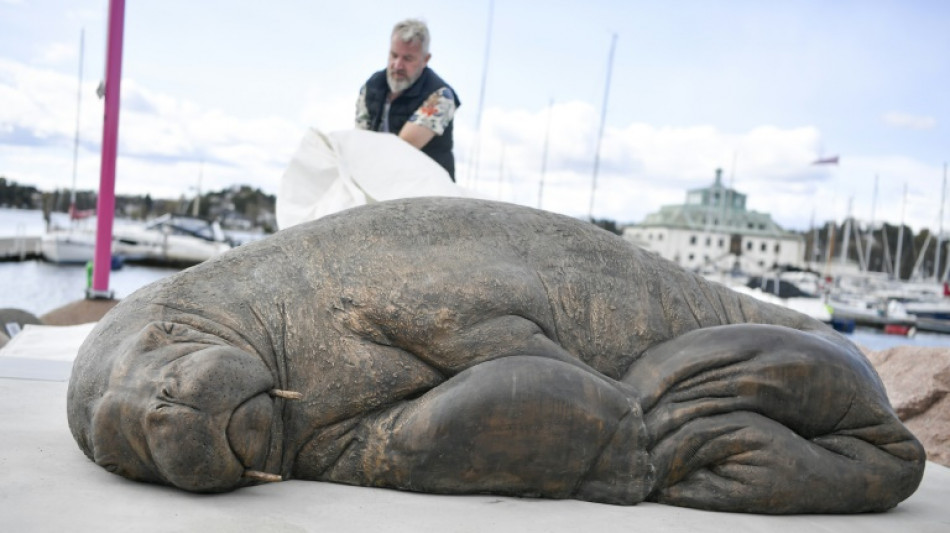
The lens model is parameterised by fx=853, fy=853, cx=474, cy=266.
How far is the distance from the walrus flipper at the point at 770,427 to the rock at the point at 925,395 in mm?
2414

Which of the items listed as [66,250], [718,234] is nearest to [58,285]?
[66,250]

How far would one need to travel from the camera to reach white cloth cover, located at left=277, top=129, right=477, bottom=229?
581cm

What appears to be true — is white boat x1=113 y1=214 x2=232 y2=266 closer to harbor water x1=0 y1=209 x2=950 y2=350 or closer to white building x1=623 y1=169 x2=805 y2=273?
harbor water x1=0 y1=209 x2=950 y2=350

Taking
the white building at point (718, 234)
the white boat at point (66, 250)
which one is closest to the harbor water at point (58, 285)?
the white boat at point (66, 250)

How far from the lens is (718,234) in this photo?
3622 inches

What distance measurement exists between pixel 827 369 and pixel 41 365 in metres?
4.76

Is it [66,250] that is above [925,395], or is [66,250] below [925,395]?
below

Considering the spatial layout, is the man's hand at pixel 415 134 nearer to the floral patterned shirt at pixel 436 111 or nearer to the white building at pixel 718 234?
the floral patterned shirt at pixel 436 111

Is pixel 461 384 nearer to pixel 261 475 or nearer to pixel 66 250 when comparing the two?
pixel 261 475

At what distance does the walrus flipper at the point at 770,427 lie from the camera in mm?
3164

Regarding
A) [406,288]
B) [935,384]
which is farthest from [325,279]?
[935,384]

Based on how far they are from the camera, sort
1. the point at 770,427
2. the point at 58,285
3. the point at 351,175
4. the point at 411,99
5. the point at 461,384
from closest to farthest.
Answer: the point at 461,384, the point at 770,427, the point at 351,175, the point at 411,99, the point at 58,285

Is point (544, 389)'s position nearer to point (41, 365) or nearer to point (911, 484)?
point (911, 484)

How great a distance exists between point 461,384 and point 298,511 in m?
0.69
